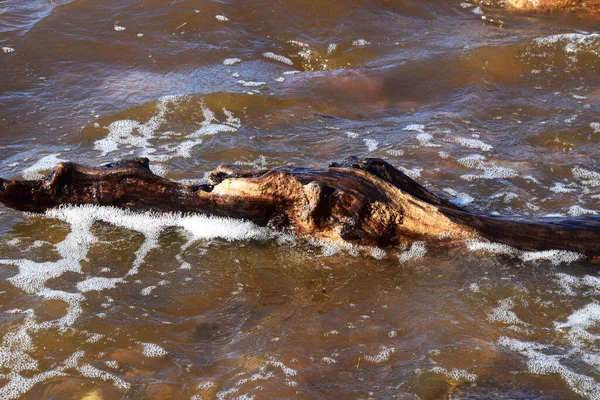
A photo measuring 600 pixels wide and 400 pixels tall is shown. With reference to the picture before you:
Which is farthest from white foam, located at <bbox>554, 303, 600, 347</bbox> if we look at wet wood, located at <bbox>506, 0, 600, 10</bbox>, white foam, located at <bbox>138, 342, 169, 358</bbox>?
wet wood, located at <bbox>506, 0, 600, 10</bbox>

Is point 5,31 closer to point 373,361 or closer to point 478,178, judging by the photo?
point 478,178

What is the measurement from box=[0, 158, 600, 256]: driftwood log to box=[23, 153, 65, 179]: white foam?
1.05m

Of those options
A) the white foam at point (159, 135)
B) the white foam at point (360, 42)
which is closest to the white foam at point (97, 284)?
the white foam at point (159, 135)

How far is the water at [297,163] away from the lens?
11.4 feet

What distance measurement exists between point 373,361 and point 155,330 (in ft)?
3.80

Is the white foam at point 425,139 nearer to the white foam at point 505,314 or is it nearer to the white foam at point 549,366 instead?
the white foam at point 505,314

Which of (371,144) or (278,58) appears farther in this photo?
(278,58)

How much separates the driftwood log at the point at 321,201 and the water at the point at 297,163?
0.12m

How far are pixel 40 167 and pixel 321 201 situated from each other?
2676mm

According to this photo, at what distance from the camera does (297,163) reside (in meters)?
5.70

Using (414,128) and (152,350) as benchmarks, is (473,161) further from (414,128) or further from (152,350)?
(152,350)

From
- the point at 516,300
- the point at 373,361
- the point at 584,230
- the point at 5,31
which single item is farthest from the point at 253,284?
the point at 5,31

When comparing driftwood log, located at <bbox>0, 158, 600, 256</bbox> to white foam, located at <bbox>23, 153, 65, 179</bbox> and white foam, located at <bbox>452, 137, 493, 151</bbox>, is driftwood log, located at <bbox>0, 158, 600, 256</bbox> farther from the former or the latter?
white foam, located at <bbox>452, 137, 493, 151</bbox>

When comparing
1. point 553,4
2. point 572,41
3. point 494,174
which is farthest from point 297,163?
point 553,4
